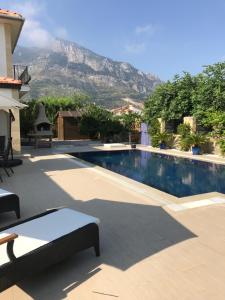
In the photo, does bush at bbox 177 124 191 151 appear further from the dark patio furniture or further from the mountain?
the mountain

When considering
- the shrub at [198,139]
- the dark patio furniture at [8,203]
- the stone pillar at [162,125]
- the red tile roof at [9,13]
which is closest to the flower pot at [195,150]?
the shrub at [198,139]

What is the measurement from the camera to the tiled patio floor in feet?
13.5

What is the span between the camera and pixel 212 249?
5.28 metres

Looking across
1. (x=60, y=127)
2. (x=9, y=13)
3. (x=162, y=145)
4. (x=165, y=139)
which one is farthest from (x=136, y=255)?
(x=60, y=127)

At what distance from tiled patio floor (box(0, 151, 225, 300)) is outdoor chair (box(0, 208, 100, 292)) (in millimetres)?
335

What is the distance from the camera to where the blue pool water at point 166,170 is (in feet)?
36.7

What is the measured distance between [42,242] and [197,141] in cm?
1629

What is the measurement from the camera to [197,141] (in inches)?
758

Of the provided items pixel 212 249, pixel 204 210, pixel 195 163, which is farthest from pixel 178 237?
→ pixel 195 163

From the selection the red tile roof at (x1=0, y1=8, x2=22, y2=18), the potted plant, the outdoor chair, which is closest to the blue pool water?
the potted plant

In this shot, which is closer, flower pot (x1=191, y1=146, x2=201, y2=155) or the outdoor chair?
the outdoor chair

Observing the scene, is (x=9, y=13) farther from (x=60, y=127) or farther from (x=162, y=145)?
(x=60, y=127)

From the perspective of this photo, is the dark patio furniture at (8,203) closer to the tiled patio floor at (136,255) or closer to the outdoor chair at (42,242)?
the tiled patio floor at (136,255)

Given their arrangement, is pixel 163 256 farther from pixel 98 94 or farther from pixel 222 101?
pixel 98 94
